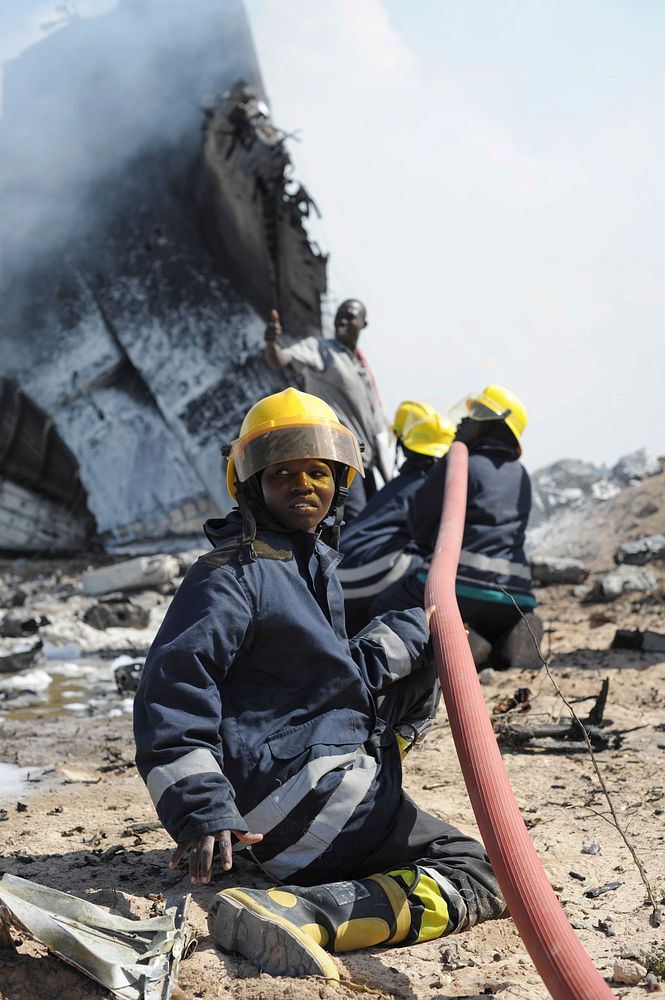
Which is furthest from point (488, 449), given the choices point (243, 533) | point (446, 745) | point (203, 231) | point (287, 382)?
point (203, 231)

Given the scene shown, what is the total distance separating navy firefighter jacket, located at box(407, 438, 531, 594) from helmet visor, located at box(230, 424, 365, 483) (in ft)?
7.93

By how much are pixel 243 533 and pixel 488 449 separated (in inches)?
112

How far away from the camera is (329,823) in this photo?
6.98 feet

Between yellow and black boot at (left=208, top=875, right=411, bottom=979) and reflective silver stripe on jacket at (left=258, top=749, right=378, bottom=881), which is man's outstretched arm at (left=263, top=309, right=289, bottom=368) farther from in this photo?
yellow and black boot at (left=208, top=875, right=411, bottom=979)

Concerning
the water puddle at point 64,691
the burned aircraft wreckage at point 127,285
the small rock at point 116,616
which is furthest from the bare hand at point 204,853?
the burned aircraft wreckage at point 127,285

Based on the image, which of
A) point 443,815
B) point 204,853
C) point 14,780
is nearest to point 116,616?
point 14,780

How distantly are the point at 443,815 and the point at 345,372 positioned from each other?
12.7ft

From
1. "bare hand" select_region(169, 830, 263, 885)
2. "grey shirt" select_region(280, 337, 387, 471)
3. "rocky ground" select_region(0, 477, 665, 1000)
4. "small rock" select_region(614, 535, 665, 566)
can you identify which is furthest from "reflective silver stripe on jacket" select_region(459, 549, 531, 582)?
"small rock" select_region(614, 535, 665, 566)

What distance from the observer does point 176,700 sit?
6.59ft

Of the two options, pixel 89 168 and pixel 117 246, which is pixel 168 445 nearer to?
pixel 117 246

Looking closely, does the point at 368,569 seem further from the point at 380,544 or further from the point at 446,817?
the point at 446,817

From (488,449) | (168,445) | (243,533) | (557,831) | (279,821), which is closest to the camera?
(279,821)

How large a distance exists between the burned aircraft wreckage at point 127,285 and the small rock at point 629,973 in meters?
7.84

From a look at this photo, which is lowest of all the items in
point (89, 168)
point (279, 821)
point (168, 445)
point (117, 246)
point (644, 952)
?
point (644, 952)
